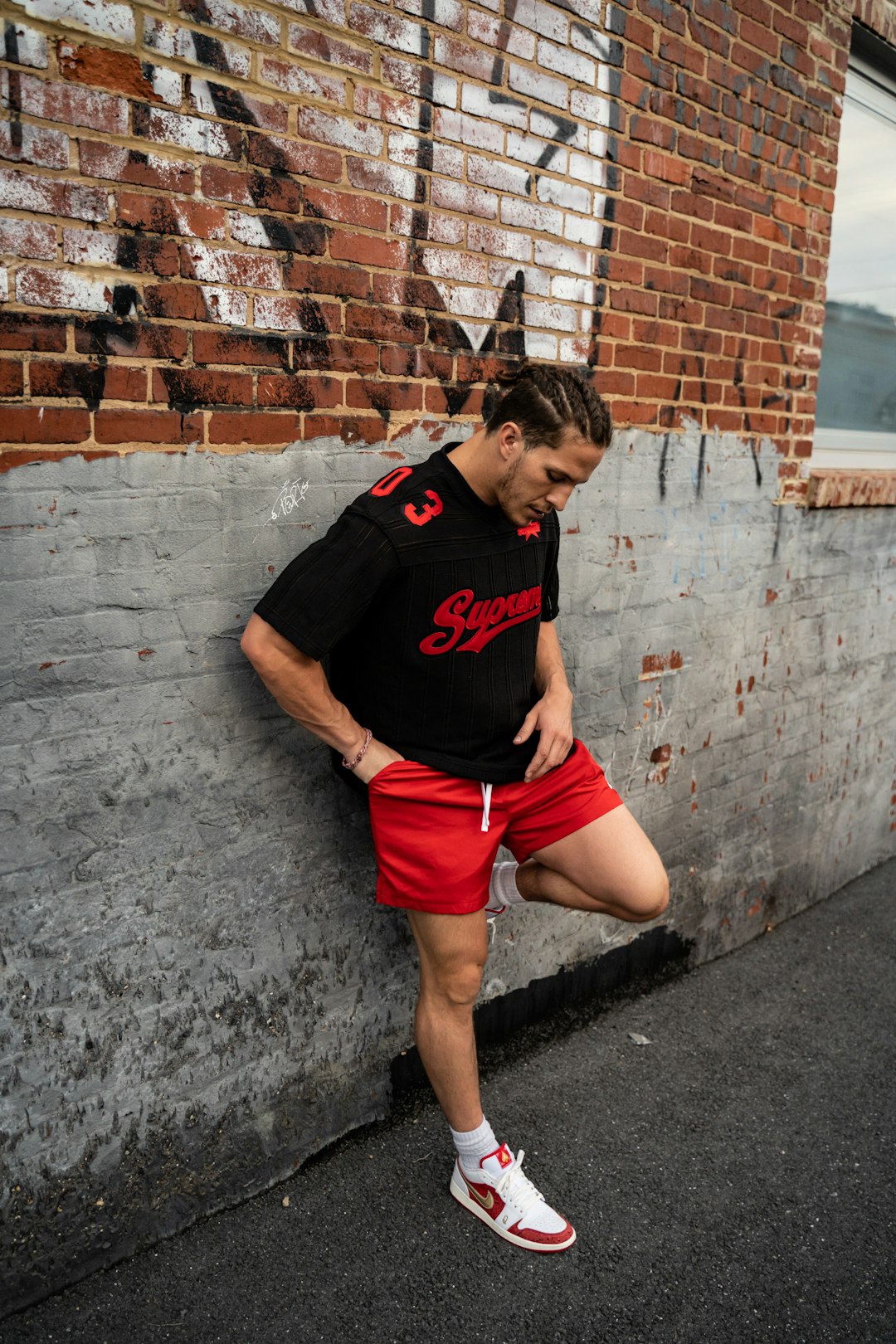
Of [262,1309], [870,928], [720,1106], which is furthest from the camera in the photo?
[870,928]

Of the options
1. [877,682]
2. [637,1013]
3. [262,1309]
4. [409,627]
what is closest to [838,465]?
[877,682]

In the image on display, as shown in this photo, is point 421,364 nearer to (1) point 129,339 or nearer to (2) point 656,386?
(1) point 129,339

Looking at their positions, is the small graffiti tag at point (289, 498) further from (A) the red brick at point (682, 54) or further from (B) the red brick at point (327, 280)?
(A) the red brick at point (682, 54)

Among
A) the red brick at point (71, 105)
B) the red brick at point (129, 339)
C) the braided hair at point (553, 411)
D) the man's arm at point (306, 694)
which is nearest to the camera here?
A: the red brick at point (71, 105)

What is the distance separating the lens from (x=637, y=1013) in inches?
133


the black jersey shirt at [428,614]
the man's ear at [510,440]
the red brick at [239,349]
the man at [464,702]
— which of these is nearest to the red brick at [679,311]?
the man at [464,702]

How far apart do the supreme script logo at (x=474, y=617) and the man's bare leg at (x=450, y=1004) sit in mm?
640

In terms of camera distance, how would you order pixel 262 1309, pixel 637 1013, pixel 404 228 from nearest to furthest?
pixel 262 1309, pixel 404 228, pixel 637 1013

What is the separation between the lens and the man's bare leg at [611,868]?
2.38m

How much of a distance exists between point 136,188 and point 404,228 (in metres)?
0.68

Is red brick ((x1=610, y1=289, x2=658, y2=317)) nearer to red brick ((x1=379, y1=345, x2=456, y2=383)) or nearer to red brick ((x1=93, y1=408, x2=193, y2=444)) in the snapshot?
red brick ((x1=379, y1=345, x2=456, y2=383))

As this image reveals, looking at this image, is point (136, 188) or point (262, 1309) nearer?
point (136, 188)

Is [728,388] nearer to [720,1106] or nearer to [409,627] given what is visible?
[409,627]

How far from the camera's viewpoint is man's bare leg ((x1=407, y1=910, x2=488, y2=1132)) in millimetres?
2277
